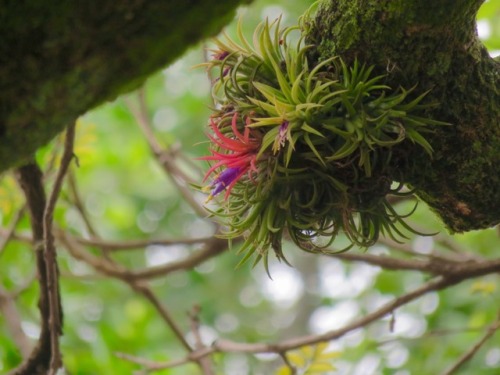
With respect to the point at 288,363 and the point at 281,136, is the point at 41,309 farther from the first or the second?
the point at 281,136

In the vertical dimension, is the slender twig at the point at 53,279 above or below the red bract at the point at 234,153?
above

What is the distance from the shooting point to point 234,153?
1376 mm

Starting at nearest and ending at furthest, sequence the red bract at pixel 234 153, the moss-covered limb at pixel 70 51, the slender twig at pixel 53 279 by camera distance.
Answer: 1. the moss-covered limb at pixel 70 51
2. the red bract at pixel 234 153
3. the slender twig at pixel 53 279

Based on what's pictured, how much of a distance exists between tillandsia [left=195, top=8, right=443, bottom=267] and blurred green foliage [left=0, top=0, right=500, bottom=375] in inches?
5.3

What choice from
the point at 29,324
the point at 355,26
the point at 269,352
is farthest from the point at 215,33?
the point at 29,324

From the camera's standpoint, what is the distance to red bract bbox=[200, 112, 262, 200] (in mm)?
1346

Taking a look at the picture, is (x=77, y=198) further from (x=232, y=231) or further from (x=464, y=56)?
(x=464, y=56)

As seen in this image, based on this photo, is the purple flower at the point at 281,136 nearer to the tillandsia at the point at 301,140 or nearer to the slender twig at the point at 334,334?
the tillandsia at the point at 301,140

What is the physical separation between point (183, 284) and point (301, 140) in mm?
4015

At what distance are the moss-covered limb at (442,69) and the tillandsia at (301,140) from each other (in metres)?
0.03

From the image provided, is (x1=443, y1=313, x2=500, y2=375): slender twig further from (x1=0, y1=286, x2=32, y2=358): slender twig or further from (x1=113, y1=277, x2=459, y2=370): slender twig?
(x1=0, y1=286, x2=32, y2=358): slender twig

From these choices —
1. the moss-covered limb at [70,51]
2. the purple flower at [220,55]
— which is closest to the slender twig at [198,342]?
the purple flower at [220,55]

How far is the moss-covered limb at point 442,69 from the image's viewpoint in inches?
48.8

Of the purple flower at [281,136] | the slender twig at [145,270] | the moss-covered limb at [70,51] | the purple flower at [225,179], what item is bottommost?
the moss-covered limb at [70,51]
